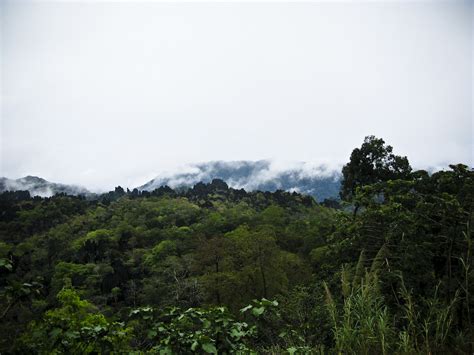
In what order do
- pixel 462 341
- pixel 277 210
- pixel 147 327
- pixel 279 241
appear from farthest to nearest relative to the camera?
1. pixel 277 210
2. pixel 279 241
3. pixel 462 341
4. pixel 147 327

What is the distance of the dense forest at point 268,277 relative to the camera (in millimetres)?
2490

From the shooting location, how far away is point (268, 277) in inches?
863

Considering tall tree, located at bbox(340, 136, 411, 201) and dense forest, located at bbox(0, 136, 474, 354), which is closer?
dense forest, located at bbox(0, 136, 474, 354)

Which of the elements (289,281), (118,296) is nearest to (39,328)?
(289,281)

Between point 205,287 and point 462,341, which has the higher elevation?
point 462,341

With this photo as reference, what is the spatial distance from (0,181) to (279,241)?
746 ft

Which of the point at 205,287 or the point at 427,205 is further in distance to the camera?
the point at 205,287

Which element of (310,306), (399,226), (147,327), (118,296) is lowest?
(118,296)

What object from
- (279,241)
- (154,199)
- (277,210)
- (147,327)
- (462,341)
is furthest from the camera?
(154,199)

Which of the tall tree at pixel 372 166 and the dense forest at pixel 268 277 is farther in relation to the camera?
the tall tree at pixel 372 166

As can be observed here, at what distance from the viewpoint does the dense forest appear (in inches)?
98.0

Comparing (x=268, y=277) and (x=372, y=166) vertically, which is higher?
(x=372, y=166)

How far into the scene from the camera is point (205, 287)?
22406 millimetres

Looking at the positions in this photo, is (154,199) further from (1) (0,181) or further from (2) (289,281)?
(1) (0,181)
